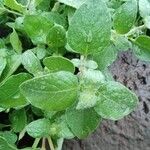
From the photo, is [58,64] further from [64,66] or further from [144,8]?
[144,8]

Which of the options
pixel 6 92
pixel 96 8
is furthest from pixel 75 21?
pixel 6 92

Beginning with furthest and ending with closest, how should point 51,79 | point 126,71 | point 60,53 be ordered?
point 126,71 < point 60,53 < point 51,79

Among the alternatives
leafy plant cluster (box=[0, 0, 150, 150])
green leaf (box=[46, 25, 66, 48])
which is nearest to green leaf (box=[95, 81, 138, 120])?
leafy plant cluster (box=[0, 0, 150, 150])

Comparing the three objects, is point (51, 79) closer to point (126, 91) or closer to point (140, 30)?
point (126, 91)

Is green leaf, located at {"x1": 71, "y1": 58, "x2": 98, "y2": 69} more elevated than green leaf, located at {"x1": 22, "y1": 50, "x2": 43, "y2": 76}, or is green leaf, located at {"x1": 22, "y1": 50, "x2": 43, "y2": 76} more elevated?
green leaf, located at {"x1": 71, "y1": 58, "x2": 98, "y2": 69}

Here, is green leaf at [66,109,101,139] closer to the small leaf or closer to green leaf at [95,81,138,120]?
green leaf at [95,81,138,120]

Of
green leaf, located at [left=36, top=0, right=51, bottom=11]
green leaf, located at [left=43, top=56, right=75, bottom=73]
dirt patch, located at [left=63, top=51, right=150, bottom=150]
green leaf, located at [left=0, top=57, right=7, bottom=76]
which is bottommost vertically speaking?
dirt patch, located at [left=63, top=51, right=150, bottom=150]

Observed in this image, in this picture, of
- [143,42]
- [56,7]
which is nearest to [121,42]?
[143,42]
